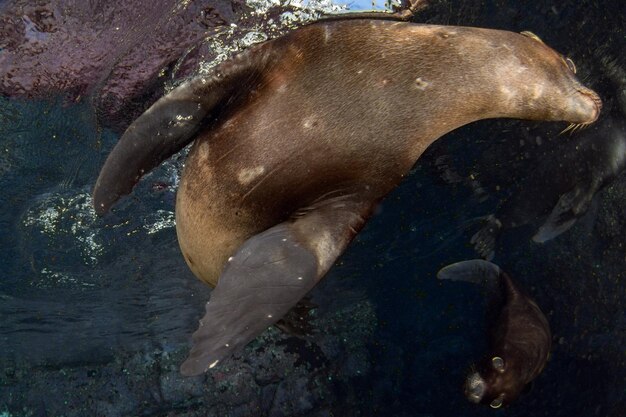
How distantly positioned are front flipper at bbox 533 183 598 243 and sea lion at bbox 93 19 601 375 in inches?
256

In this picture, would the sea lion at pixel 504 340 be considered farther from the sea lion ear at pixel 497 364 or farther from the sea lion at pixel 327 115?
the sea lion at pixel 327 115

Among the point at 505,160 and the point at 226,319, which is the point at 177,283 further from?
the point at 226,319

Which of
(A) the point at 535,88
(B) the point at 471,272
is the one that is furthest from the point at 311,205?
(B) the point at 471,272

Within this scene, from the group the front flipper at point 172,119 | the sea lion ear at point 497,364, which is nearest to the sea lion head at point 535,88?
the front flipper at point 172,119

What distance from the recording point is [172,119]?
384cm

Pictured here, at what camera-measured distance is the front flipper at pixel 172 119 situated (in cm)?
382

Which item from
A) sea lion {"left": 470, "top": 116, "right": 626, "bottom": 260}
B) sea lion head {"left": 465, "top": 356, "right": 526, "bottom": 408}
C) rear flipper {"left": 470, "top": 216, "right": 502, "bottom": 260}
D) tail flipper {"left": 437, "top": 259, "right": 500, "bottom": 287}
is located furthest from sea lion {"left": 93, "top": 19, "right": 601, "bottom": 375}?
rear flipper {"left": 470, "top": 216, "right": 502, "bottom": 260}

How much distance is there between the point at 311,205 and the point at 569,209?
7963 millimetres

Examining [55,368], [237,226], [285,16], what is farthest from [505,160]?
[55,368]

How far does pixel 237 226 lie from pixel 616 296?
12.6 meters

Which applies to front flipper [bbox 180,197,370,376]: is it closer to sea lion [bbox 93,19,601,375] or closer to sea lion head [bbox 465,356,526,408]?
sea lion [bbox 93,19,601,375]

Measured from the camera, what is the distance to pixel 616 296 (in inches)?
519

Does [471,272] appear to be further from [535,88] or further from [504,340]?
[535,88]

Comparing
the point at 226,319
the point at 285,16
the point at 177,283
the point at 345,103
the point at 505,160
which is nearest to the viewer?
the point at 226,319
